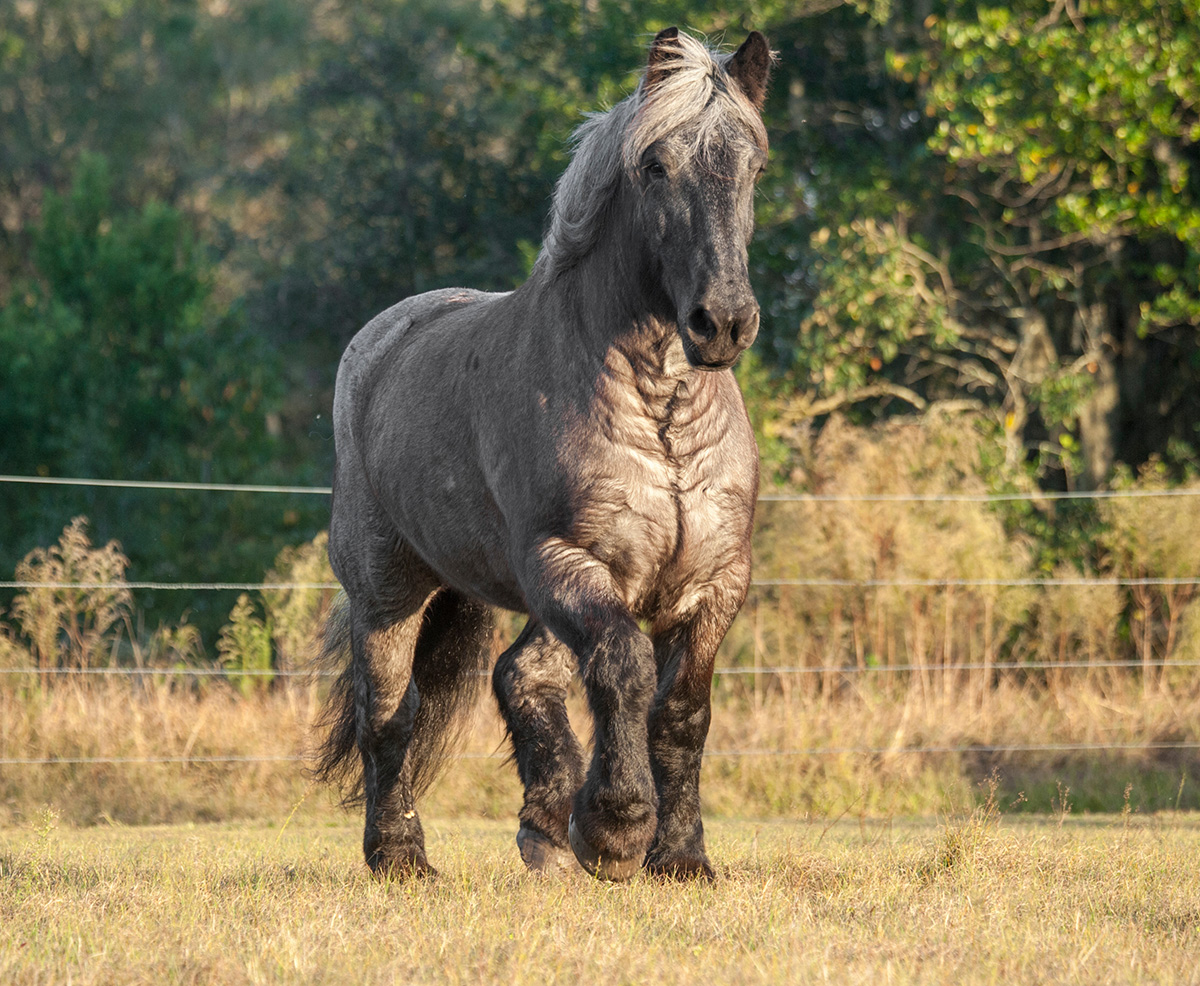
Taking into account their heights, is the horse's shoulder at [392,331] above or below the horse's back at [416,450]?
above

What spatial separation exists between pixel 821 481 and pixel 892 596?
4.37 feet

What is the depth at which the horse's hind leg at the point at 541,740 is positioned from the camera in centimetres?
425

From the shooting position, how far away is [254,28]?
1331 inches

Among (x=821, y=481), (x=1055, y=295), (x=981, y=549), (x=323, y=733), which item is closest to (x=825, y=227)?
(x=1055, y=295)

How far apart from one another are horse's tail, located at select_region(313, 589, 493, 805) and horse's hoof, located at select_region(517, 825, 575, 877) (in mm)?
1469

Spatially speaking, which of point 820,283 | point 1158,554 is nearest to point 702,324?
point 1158,554

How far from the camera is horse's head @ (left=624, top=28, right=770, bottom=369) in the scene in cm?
367

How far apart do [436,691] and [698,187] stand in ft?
8.67

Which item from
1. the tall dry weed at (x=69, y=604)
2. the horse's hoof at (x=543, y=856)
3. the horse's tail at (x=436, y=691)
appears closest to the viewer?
the horse's hoof at (x=543, y=856)

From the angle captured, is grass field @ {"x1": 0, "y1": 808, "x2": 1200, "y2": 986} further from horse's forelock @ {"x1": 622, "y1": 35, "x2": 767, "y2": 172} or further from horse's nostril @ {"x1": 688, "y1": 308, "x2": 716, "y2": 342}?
horse's forelock @ {"x1": 622, "y1": 35, "x2": 767, "y2": 172}

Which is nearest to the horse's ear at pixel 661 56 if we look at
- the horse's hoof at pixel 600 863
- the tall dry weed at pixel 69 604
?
the horse's hoof at pixel 600 863

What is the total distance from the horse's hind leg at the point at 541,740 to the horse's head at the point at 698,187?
1218 millimetres

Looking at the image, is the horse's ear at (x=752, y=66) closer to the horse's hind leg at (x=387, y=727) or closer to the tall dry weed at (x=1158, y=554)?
the horse's hind leg at (x=387, y=727)

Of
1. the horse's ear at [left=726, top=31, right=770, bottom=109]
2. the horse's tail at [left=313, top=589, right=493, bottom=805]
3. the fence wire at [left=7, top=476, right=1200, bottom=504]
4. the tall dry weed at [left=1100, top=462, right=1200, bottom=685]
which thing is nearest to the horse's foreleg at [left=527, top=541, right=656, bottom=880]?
the horse's ear at [left=726, top=31, right=770, bottom=109]
